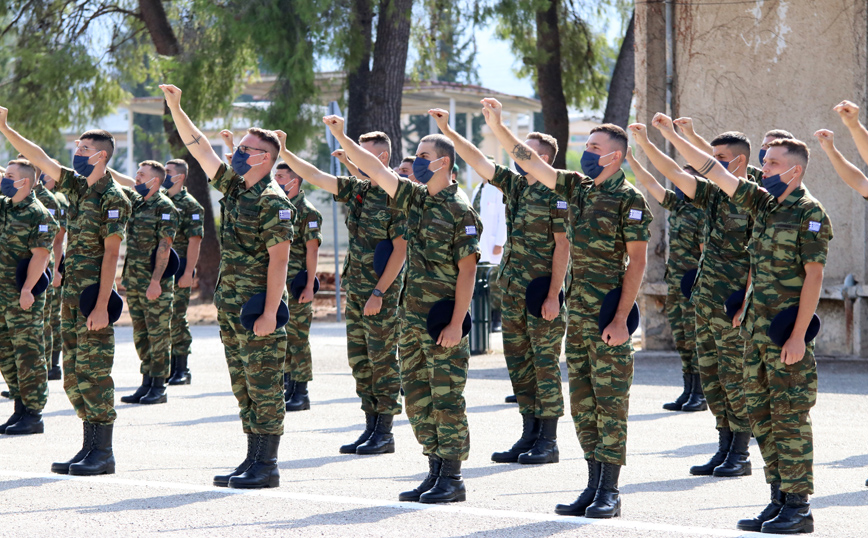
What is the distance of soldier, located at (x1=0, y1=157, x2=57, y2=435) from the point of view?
8.48m

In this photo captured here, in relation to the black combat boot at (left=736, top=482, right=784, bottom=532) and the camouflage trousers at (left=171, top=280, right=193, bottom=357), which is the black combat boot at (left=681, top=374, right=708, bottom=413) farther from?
the camouflage trousers at (left=171, top=280, right=193, bottom=357)

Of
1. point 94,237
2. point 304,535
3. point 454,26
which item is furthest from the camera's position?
point 454,26

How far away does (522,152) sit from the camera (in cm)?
596

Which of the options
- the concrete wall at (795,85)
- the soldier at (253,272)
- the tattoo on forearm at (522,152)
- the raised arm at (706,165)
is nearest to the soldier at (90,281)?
the soldier at (253,272)

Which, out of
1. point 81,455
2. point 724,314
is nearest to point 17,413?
point 81,455

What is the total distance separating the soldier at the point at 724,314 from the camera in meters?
7.00

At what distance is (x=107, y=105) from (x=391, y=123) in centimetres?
630

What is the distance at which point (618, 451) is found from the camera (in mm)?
5871

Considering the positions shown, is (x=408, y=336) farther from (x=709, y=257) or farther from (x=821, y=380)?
(x=821, y=380)

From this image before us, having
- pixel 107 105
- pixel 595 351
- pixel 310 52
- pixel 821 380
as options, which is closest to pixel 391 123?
pixel 310 52

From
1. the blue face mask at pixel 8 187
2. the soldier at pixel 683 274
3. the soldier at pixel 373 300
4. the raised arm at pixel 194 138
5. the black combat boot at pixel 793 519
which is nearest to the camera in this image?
the black combat boot at pixel 793 519

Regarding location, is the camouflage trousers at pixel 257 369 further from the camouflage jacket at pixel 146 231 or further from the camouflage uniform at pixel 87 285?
the camouflage jacket at pixel 146 231

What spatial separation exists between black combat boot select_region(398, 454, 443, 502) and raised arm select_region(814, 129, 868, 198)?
8.83ft

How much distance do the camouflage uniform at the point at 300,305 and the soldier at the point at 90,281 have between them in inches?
85.0
